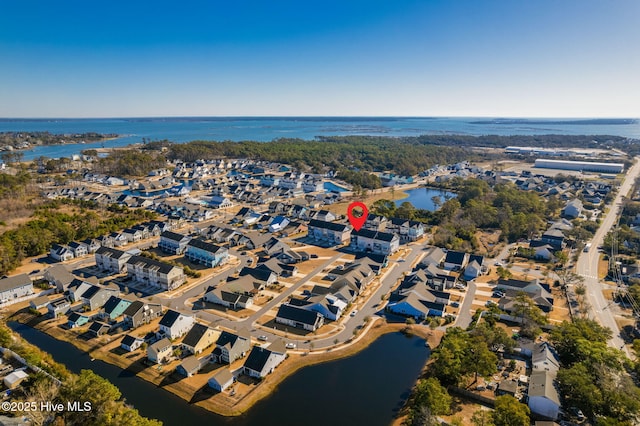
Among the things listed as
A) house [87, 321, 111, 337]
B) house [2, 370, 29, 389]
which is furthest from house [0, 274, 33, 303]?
house [2, 370, 29, 389]

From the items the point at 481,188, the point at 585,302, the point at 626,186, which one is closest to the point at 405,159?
the point at 481,188

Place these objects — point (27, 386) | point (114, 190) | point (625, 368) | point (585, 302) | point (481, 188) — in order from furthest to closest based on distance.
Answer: point (114, 190)
point (481, 188)
point (585, 302)
point (625, 368)
point (27, 386)

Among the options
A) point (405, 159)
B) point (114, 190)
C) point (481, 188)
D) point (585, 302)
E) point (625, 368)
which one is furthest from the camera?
point (405, 159)

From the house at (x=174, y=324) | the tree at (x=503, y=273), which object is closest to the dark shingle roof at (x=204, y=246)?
the house at (x=174, y=324)

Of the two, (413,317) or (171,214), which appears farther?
(171,214)

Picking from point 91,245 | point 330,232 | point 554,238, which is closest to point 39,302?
point 91,245

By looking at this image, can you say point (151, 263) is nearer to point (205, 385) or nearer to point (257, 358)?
point (205, 385)

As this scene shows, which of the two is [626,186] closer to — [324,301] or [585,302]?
[585,302]
